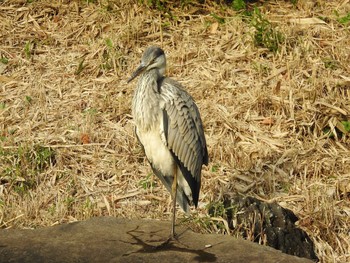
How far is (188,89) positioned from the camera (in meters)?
7.81

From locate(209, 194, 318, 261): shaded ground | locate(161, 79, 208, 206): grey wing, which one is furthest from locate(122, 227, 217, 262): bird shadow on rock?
locate(209, 194, 318, 261): shaded ground

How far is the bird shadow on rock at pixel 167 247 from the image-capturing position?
15.7ft

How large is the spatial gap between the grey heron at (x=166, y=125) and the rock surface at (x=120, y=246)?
39 centimetres

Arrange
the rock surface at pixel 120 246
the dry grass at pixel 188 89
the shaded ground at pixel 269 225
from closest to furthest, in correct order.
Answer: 1. the rock surface at pixel 120 246
2. the shaded ground at pixel 269 225
3. the dry grass at pixel 188 89

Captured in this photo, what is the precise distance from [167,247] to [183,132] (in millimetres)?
966

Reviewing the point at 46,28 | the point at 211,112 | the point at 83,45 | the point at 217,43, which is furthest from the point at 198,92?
the point at 46,28

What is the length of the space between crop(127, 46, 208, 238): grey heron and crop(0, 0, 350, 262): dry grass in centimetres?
77

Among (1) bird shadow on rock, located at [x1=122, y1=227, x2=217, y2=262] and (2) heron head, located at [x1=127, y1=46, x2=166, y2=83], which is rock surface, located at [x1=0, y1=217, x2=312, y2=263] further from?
(2) heron head, located at [x1=127, y1=46, x2=166, y2=83]

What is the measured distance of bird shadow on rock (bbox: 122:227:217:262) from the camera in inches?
188

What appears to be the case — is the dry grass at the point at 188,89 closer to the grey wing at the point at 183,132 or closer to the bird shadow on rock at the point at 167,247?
the grey wing at the point at 183,132

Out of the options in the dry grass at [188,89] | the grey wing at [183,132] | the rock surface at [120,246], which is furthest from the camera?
the dry grass at [188,89]

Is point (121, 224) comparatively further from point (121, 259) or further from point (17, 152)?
point (17, 152)

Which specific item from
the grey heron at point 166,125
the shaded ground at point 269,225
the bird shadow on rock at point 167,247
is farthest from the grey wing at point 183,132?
the bird shadow on rock at point 167,247

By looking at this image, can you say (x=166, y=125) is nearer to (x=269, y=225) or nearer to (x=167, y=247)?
(x=167, y=247)
